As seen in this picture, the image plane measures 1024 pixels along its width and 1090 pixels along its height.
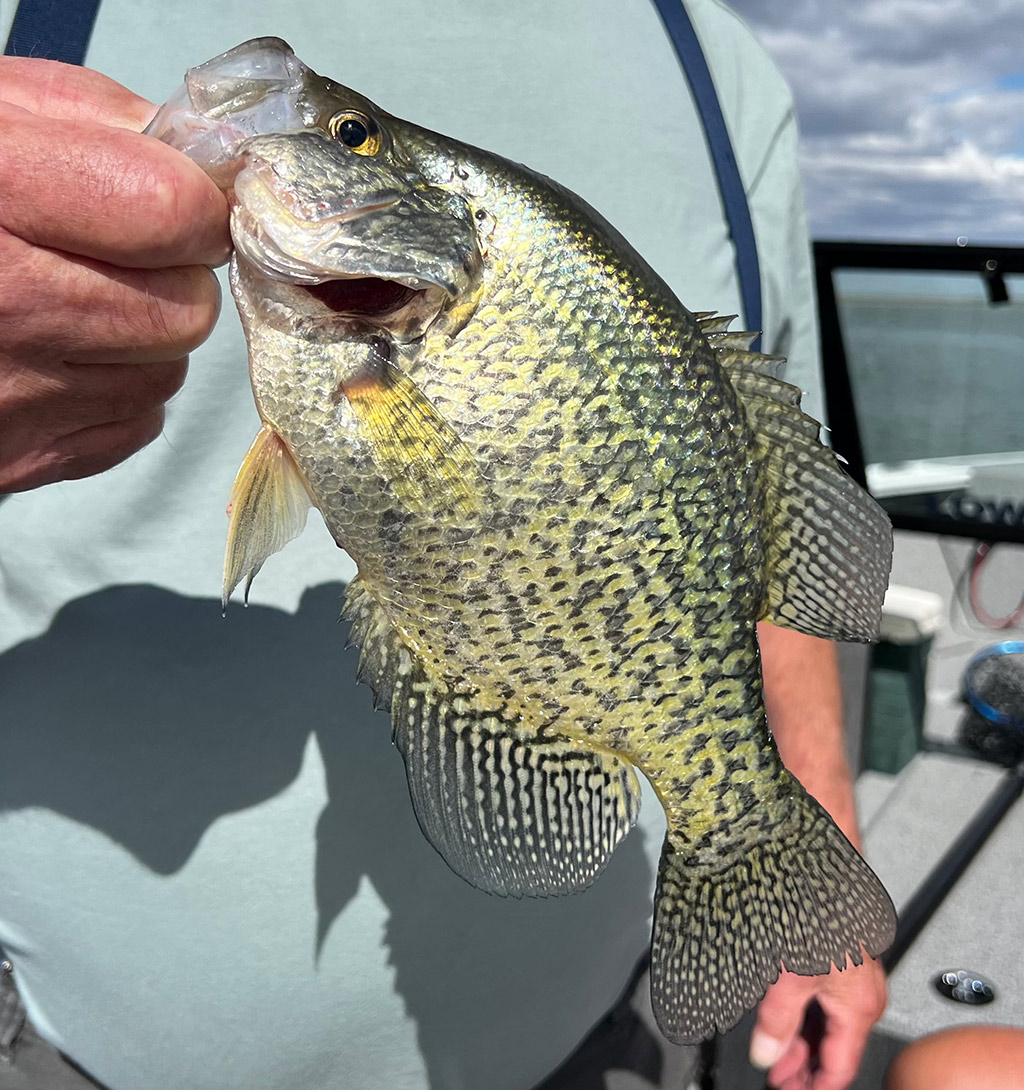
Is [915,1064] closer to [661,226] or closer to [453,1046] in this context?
[453,1046]

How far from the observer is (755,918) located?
48.7 inches

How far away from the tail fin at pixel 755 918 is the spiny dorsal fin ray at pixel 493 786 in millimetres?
164

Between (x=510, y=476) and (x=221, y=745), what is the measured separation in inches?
27.5

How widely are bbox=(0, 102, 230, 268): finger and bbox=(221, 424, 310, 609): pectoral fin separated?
0.24m

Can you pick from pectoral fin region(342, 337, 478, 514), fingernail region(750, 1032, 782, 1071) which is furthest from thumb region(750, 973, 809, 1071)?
pectoral fin region(342, 337, 478, 514)

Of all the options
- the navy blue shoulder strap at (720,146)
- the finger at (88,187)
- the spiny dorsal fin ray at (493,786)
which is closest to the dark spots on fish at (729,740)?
the spiny dorsal fin ray at (493,786)

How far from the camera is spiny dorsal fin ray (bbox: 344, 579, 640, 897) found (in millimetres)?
1064

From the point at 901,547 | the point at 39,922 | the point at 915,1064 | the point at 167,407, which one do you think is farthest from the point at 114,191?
the point at 901,547

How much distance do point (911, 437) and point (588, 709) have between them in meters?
5.48

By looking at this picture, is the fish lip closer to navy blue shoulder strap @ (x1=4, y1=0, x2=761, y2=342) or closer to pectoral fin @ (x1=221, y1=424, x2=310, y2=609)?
pectoral fin @ (x1=221, y1=424, x2=310, y2=609)

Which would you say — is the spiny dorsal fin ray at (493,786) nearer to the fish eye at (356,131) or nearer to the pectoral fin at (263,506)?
the pectoral fin at (263,506)

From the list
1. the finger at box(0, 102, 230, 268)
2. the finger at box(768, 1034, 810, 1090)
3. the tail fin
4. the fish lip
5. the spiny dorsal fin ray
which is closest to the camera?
the finger at box(0, 102, 230, 268)

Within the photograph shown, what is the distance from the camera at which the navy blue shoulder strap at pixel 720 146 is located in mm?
1740

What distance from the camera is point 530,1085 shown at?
173 centimetres
